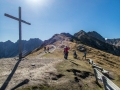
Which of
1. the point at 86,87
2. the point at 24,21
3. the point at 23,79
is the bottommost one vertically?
the point at 86,87

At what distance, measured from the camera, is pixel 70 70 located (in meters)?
17.8

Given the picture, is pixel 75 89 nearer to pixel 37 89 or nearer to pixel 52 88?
pixel 52 88

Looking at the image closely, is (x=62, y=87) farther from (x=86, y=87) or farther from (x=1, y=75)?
(x=1, y=75)

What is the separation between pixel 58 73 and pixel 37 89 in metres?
4.37

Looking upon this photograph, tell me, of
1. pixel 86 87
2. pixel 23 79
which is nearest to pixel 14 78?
pixel 23 79

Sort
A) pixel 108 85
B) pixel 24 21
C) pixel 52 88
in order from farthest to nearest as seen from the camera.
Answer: pixel 24 21, pixel 52 88, pixel 108 85

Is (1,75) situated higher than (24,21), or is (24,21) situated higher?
(24,21)

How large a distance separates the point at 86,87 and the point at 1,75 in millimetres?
7615

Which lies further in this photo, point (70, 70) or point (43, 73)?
point (70, 70)

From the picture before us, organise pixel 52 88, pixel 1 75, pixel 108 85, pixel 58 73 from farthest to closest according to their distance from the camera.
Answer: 1. pixel 58 73
2. pixel 1 75
3. pixel 52 88
4. pixel 108 85

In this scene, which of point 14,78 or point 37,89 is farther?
point 14,78

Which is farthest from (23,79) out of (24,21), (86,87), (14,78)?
(24,21)

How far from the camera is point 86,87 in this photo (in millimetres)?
14195

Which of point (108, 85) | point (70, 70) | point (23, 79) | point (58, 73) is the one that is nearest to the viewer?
point (108, 85)
